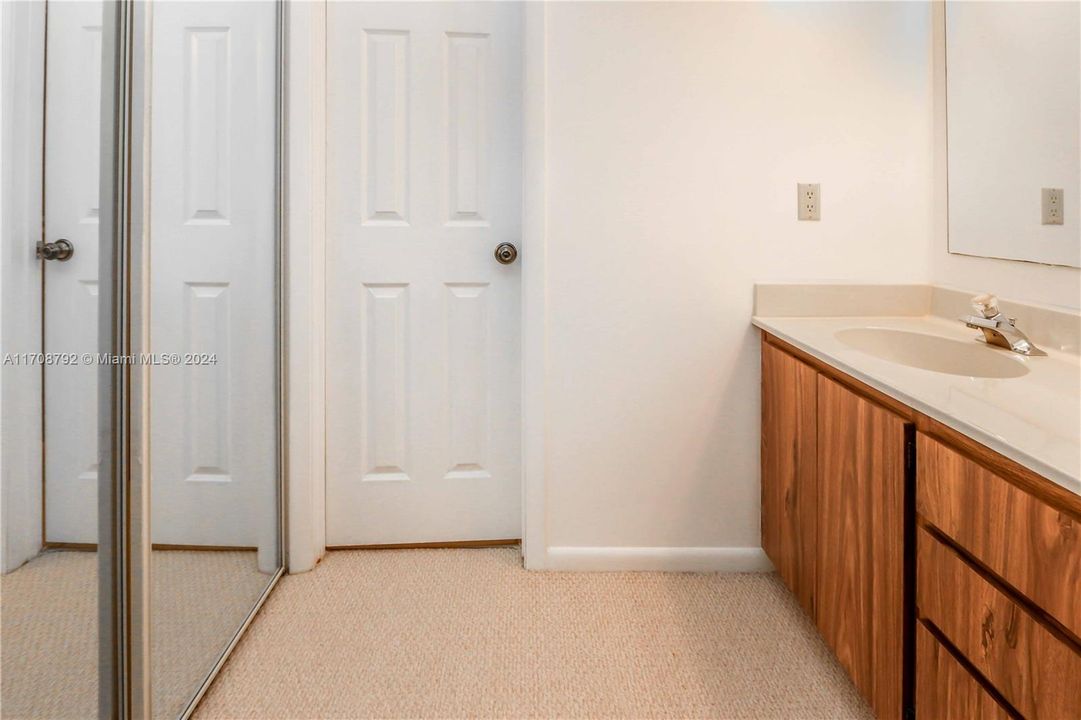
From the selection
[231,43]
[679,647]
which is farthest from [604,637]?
[231,43]

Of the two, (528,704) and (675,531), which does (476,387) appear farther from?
(528,704)

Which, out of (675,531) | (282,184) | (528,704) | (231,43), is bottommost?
(528,704)

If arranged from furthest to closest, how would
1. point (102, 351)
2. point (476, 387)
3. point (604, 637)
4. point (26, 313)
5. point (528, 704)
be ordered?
point (476, 387), point (604, 637), point (528, 704), point (102, 351), point (26, 313)

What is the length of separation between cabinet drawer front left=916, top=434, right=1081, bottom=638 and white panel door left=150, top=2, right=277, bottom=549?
1.34 metres

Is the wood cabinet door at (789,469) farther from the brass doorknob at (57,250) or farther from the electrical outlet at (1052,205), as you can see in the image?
the brass doorknob at (57,250)

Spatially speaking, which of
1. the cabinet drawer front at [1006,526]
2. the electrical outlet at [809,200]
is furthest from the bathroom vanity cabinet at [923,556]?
the electrical outlet at [809,200]

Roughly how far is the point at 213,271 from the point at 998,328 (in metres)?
1.67

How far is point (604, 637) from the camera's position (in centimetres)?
193

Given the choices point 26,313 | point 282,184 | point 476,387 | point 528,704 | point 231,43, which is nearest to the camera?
point 26,313

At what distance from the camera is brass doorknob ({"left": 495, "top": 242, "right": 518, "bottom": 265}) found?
2.37 meters

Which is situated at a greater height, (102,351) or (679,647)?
(102,351)

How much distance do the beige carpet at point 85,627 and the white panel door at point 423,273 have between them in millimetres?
632

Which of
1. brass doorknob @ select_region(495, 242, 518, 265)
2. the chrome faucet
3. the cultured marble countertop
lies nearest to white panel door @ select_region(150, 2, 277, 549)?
brass doorknob @ select_region(495, 242, 518, 265)

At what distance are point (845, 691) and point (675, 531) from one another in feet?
2.37
